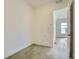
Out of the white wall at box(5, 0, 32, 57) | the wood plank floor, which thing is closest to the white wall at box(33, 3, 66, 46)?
the wood plank floor

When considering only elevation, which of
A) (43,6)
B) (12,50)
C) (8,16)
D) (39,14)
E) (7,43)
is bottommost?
(12,50)

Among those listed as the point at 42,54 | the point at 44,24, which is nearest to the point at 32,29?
the point at 44,24

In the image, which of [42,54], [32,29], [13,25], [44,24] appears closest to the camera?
[13,25]

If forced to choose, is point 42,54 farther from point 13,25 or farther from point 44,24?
point 44,24

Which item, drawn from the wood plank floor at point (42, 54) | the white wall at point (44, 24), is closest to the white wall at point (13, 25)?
the wood plank floor at point (42, 54)

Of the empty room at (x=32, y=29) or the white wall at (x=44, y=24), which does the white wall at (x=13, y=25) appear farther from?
the white wall at (x=44, y=24)

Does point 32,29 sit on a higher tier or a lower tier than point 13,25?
lower

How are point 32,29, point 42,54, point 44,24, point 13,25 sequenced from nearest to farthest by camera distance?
point 13,25 < point 42,54 < point 44,24 < point 32,29

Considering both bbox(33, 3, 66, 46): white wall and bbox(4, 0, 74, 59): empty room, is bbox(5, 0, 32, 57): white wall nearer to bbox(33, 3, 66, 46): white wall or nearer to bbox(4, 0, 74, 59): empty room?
bbox(4, 0, 74, 59): empty room

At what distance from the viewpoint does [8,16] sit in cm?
424

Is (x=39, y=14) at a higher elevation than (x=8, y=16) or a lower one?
higher
